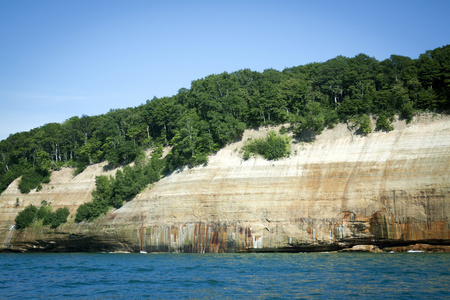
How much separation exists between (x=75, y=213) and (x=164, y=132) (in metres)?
17.8

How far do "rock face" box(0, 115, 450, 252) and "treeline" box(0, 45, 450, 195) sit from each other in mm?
2535

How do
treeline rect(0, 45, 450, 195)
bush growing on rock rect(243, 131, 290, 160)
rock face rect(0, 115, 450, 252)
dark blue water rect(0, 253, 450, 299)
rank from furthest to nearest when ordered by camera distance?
treeline rect(0, 45, 450, 195), bush growing on rock rect(243, 131, 290, 160), rock face rect(0, 115, 450, 252), dark blue water rect(0, 253, 450, 299)

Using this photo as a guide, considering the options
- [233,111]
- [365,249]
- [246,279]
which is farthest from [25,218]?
[365,249]

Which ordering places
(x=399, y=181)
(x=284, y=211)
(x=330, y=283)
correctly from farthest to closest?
(x=284, y=211)
(x=399, y=181)
(x=330, y=283)

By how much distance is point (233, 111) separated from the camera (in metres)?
60.0

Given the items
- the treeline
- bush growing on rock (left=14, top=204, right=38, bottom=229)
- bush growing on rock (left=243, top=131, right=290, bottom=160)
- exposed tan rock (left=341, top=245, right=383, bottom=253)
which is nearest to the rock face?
exposed tan rock (left=341, top=245, right=383, bottom=253)

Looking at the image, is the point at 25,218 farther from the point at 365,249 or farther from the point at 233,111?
the point at 365,249

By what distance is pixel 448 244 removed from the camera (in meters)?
36.7

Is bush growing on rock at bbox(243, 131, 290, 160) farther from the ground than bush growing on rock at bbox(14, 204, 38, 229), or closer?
farther from the ground

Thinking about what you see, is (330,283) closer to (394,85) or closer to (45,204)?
(394,85)

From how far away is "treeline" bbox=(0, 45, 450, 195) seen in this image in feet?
166

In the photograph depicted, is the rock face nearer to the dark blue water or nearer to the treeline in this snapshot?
the treeline

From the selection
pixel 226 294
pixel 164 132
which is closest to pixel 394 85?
pixel 164 132

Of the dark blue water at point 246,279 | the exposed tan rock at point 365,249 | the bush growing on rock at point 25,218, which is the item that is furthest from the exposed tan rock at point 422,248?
the bush growing on rock at point 25,218
